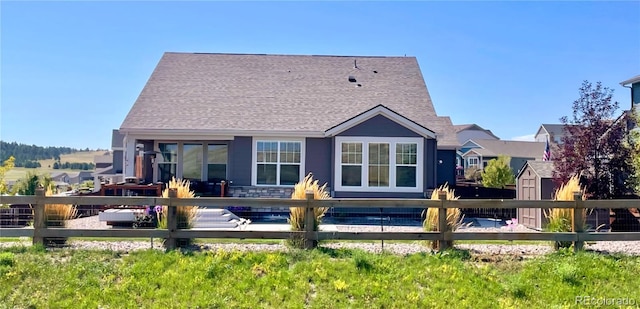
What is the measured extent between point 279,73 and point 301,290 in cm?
1553

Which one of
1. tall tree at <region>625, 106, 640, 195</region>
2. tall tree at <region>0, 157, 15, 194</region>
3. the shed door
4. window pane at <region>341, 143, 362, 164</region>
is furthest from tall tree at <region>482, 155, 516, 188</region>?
tall tree at <region>0, 157, 15, 194</region>

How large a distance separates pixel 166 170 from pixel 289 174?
16.5 feet

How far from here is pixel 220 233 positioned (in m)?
8.03

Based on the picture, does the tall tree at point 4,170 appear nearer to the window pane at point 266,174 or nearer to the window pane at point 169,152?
the window pane at point 169,152

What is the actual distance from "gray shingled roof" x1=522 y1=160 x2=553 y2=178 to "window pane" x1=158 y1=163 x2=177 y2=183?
41.9ft

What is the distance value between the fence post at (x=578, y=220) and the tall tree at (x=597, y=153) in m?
4.86

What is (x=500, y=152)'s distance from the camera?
5262cm

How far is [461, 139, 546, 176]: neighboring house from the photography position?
169 ft

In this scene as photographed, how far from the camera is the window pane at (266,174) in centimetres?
1664

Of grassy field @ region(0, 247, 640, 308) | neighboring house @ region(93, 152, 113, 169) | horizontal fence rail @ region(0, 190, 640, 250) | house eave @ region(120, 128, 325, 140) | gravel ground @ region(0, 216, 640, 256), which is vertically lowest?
grassy field @ region(0, 247, 640, 308)

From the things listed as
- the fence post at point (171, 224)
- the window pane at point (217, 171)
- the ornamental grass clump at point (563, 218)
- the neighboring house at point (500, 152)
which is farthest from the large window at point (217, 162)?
the neighboring house at point (500, 152)

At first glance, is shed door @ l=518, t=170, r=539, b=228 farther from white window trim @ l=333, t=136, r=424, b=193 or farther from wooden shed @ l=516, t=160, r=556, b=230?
white window trim @ l=333, t=136, r=424, b=193

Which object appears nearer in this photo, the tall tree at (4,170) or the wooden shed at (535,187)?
the wooden shed at (535,187)

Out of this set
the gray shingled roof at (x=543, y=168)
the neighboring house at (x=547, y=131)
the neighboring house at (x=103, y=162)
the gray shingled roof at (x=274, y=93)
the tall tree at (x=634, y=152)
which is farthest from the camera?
the neighboring house at (x=547, y=131)
